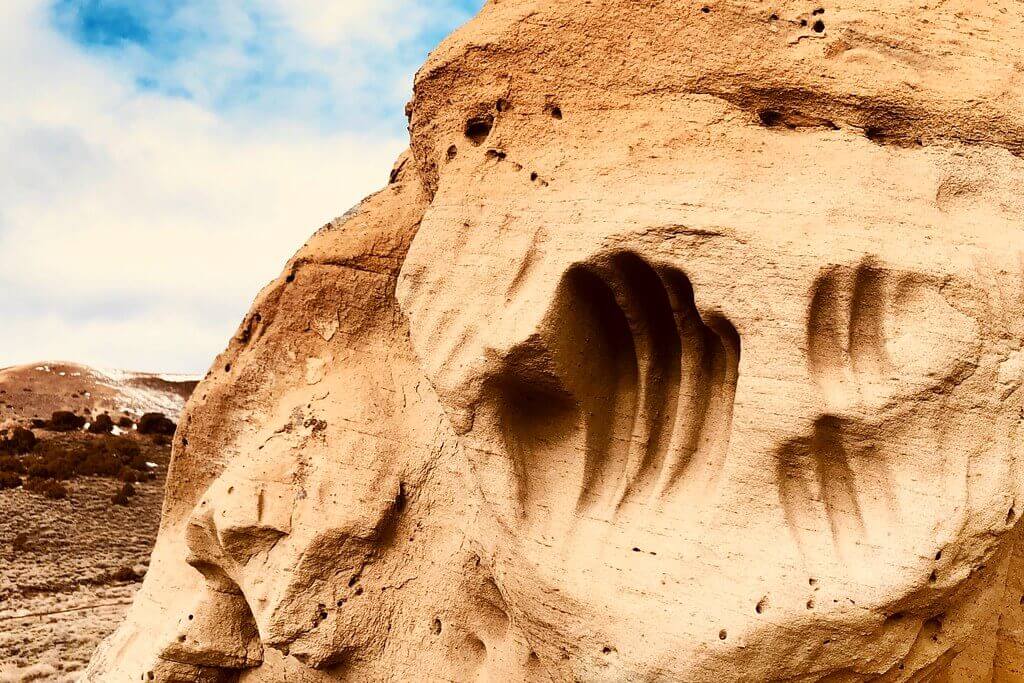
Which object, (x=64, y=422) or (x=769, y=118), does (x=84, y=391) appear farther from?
(x=769, y=118)

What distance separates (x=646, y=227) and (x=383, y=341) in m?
1.49

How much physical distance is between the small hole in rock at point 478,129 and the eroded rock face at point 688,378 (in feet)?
0.05

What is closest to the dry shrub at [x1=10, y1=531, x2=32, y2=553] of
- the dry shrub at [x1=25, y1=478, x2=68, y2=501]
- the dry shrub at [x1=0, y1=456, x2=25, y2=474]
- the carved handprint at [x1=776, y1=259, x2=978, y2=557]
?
the dry shrub at [x1=25, y1=478, x2=68, y2=501]

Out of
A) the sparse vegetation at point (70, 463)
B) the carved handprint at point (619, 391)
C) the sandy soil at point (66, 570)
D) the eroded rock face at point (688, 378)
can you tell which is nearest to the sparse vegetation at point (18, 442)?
the sparse vegetation at point (70, 463)

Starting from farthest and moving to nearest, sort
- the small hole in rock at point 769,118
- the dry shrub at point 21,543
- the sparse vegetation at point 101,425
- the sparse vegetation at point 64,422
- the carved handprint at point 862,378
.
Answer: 1. the sparse vegetation at point 101,425
2. the sparse vegetation at point 64,422
3. the dry shrub at point 21,543
4. the small hole in rock at point 769,118
5. the carved handprint at point 862,378

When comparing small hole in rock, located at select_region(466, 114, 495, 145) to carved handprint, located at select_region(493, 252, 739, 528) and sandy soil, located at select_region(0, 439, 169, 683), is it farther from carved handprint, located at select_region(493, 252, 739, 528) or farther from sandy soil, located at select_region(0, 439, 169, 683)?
sandy soil, located at select_region(0, 439, 169, 683)

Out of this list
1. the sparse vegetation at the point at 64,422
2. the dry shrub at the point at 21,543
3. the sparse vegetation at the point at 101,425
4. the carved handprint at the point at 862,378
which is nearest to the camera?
the carved handprint at the point at 862,378

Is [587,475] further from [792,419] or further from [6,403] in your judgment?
[6,403]

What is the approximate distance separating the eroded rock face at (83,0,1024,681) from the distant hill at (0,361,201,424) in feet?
30.1

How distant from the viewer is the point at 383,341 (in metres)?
3.37

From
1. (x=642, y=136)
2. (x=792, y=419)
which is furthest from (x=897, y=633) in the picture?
(x=642, y=136)

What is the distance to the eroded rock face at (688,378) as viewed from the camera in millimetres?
1973

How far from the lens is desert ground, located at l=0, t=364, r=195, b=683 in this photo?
635cm

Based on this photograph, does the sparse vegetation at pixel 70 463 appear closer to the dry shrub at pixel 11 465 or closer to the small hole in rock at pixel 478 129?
the dry shrub at pixel 11 465
